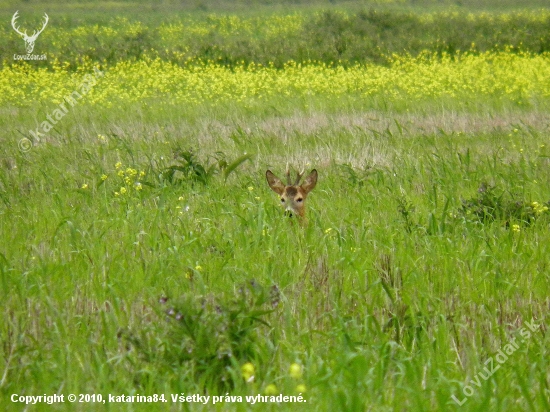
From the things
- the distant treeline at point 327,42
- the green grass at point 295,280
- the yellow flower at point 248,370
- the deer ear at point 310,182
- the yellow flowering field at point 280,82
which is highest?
the distant treeline at point 327,42

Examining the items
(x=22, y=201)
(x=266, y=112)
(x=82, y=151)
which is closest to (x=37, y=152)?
(x=82, y=151)

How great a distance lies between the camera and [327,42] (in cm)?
1991

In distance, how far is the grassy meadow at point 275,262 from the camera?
3.00m

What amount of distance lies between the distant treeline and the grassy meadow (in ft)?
23.1

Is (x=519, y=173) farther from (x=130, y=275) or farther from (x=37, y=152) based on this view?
(x=37, y=152)

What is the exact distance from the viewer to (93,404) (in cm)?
270

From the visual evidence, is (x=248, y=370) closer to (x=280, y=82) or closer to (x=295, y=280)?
(x=295, y=280)

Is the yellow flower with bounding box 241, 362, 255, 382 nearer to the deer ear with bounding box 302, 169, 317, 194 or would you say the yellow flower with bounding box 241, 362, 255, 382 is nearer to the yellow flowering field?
the deer ear with bounding box 302, 169, 317, 194

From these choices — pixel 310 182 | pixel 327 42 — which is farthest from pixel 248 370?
pixel 327 42

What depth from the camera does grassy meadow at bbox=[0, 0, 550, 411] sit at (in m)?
3.00

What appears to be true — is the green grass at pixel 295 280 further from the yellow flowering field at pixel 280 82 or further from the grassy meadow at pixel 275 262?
the yellow flowering field at pixel 280 82

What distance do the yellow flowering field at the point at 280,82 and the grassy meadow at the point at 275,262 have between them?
48.2 inches

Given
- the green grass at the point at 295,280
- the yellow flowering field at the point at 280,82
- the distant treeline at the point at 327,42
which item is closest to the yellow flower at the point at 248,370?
the green grass at the point at 295,280

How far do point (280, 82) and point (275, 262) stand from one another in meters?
10.8
